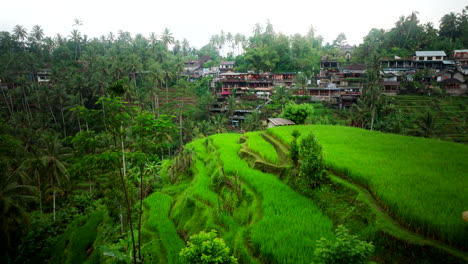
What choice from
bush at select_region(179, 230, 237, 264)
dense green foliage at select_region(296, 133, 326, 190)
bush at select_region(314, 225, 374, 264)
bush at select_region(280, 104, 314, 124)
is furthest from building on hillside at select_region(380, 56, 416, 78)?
bush at select_region(179, 230, 237, 264)

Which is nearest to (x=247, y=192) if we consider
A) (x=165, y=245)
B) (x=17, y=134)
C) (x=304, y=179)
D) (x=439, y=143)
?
(x=304, y=179)

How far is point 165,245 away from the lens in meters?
11.0

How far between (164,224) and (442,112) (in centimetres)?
4281

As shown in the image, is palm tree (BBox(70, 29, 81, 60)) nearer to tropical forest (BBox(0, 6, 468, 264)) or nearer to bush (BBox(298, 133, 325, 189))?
tropical forest (BBox(0, 6, 468, 264))

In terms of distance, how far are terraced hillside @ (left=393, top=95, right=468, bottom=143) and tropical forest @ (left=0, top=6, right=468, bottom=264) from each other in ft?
0.94

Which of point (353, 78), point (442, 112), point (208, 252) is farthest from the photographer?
point (353, 78)

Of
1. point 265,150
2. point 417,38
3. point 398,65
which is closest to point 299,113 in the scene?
point 265,150

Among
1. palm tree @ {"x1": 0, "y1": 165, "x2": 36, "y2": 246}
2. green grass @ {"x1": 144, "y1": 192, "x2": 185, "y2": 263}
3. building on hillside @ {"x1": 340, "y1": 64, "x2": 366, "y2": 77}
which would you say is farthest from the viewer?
building on hillside @ {"x1": 340, "y1": 64, "x2": 366, "y2": 77}

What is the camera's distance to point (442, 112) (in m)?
36.4

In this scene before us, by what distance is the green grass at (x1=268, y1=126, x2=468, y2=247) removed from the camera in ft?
20.7

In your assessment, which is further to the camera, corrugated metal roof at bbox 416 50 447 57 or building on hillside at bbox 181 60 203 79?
building on hillside at bbox 181 60 203 79

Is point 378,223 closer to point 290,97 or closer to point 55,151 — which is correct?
point 55,151

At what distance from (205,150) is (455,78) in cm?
4727

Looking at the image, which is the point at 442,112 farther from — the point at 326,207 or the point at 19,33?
the point at 19,33
